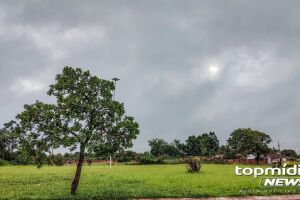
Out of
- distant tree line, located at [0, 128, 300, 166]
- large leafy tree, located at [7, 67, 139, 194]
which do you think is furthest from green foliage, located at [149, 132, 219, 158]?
large leafy tree, located at [7, 67, 139, 194]

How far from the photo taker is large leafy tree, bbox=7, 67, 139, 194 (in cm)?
2251

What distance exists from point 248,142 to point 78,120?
7717 centimetres

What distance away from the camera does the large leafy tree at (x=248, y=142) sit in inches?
3462

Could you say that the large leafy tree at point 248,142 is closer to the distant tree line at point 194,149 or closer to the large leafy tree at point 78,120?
the distant tree line at point 194,149

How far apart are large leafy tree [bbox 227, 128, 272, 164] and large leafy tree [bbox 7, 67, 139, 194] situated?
6709cm

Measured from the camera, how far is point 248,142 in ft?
308

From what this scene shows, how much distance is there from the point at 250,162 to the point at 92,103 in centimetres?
6898

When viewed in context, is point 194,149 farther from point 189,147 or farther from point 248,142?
point 248,142

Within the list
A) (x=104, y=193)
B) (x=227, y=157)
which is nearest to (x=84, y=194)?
(x=104, y=193)

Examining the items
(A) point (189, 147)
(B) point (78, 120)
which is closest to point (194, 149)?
(A) point (189, 147)

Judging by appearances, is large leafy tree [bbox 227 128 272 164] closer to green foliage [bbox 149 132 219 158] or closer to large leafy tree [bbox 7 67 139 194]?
green foliage [bbox 149 132 219 158]

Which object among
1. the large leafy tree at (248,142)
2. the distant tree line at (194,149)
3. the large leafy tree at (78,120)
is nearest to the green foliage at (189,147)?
the distant tree line at (194,149)

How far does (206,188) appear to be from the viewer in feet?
90.4

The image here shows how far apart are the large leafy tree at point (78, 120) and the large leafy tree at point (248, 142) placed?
220 feet
